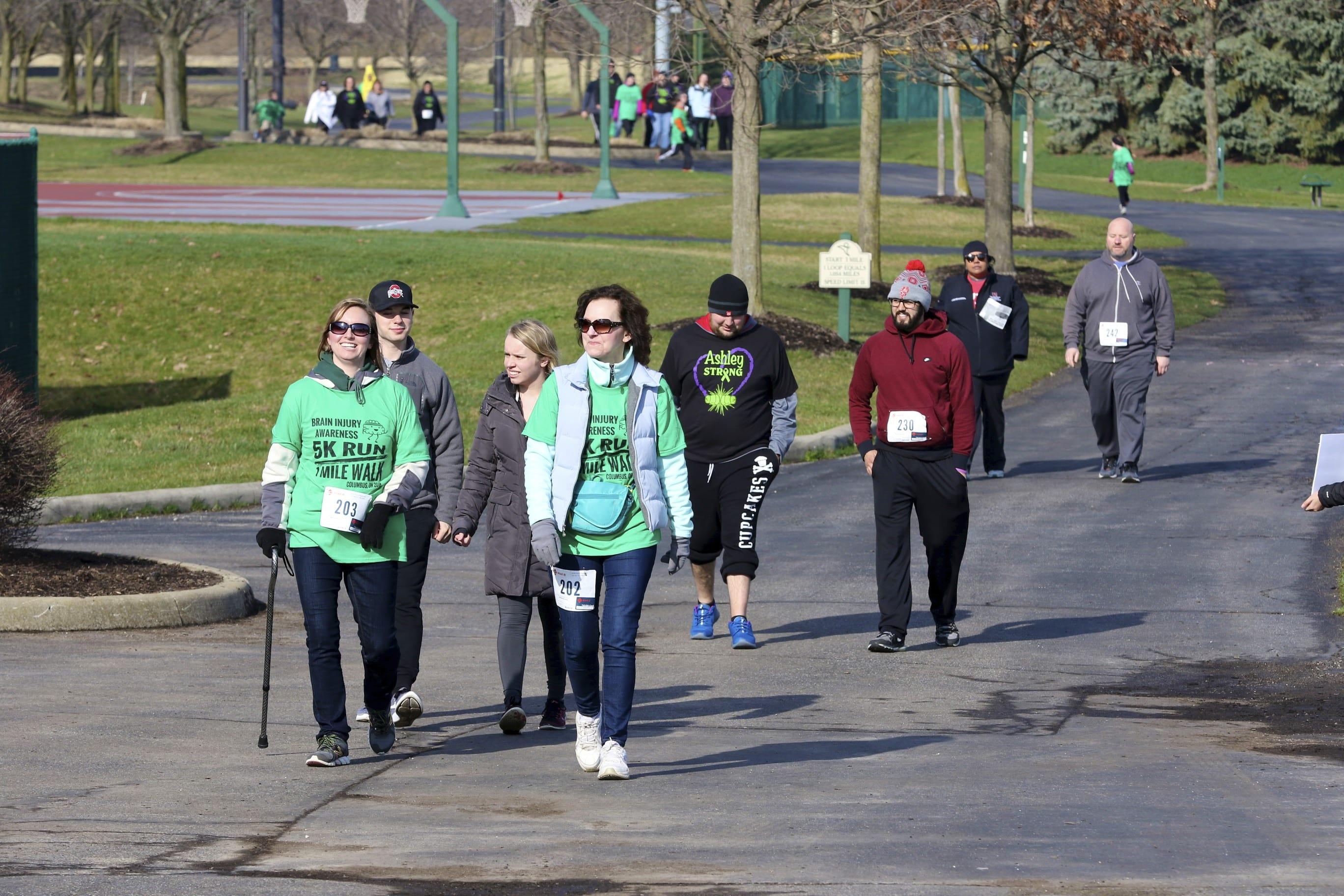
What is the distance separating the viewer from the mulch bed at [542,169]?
1972 inches

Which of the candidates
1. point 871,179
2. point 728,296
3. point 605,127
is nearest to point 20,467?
point 728,296

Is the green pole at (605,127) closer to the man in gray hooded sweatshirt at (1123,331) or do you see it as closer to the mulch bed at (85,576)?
the man in gray hooded sweatshirt at (1123,331)

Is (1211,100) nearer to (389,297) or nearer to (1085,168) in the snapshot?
(1085,168)

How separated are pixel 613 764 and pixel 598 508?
0.97 meters

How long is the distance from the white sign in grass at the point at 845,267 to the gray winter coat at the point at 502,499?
41.4ft

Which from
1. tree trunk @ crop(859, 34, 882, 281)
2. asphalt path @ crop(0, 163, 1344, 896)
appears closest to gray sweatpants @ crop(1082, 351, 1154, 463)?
asphalt path @ crop(0, 163, 1344, 896)

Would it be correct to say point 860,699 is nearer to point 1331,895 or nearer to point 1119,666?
point 1119,666

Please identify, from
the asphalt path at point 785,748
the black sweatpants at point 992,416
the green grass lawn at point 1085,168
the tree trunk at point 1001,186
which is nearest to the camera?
the asphalt path at point 785,748

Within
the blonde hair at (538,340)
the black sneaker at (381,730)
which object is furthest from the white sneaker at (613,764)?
the blonde hair at (538,340)

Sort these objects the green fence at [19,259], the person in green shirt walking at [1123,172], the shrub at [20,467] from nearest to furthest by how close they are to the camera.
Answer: the shrub at [20,467] → the green fence at [19,259] → the person in green shirt walking at [1123,172]

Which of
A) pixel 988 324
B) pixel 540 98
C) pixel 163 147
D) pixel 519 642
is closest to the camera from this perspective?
pixel 519 642

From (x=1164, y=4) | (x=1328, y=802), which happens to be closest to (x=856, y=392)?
(x=1328, y=802)

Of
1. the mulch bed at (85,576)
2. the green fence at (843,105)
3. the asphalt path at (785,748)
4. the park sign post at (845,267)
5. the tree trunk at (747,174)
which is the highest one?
the green fence at (843,105)

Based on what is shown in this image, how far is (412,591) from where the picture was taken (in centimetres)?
860
